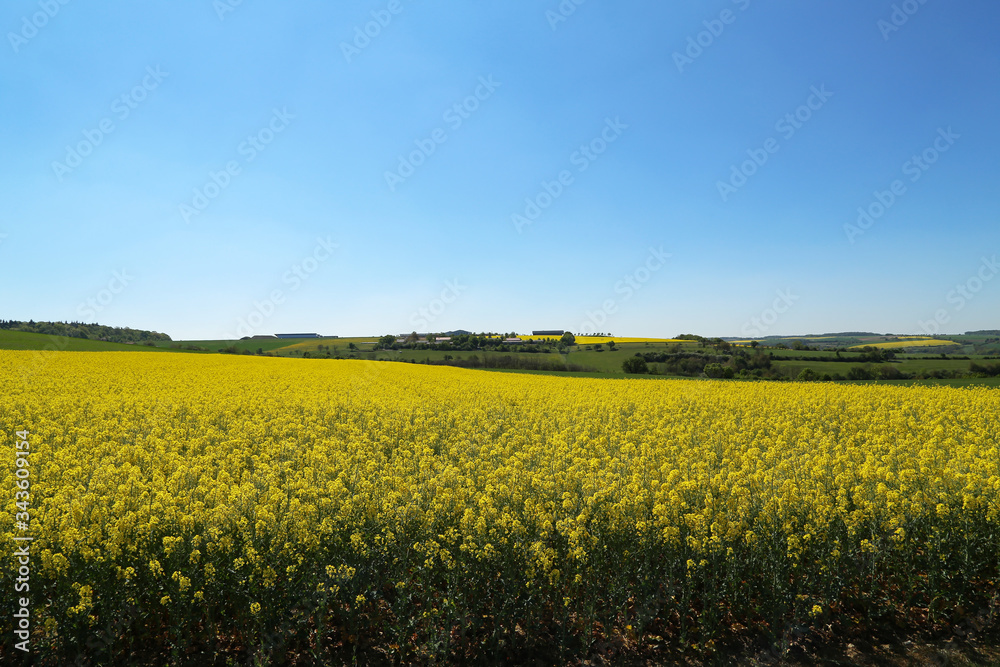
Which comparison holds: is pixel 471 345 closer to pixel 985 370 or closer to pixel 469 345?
pixel 469 345

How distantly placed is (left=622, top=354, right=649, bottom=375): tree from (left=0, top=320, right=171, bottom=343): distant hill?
63.5 metres

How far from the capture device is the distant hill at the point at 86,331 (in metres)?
59.8

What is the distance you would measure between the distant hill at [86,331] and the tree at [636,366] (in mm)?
63530

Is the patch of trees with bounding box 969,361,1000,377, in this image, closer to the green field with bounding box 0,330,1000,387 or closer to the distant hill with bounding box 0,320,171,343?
the green field with bounding box 0,330,1000,387

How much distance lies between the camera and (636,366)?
142 ft

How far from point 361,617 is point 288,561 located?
101 cm

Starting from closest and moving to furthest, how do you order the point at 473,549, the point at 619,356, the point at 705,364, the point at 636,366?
1. the point at 473,549
2. the point at 705,364
3. the point at 636,366
4. the point at 619,356

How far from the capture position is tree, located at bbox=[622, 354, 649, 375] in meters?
42.7

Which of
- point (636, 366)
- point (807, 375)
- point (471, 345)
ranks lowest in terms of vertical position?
point (807, 375)

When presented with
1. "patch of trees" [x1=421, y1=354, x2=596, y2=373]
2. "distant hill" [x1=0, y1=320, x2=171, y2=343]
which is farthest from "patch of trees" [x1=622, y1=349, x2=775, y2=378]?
"distant hill" [x1=0, y1=320, x2=171, y2=343]

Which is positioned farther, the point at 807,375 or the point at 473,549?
the point at 807,375

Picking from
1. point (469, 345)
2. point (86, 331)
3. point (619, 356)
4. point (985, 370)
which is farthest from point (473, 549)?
point (86, 331)

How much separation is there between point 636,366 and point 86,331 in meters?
72.6

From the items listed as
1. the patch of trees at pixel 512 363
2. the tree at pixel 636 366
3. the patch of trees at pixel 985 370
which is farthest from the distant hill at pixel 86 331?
the patch of trees at pixel 985 370
